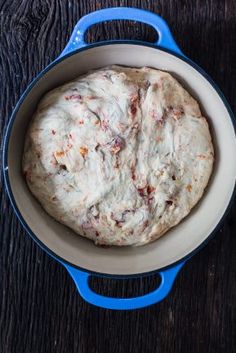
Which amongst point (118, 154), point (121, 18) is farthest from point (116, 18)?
point (118, 154)

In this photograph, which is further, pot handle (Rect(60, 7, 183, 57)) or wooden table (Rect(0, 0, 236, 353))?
wooden table (Rect(0, 0, 236, 353))

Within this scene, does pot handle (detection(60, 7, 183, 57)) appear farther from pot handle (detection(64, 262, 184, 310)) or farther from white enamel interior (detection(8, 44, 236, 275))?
pot handle (detection(64, 262, 184, 310))

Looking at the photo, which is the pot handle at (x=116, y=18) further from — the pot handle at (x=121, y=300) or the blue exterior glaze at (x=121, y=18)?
the pot handle at (x=121, y=300)

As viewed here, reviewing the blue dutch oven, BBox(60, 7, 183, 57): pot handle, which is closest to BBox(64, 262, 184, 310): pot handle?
the blue dutch oven

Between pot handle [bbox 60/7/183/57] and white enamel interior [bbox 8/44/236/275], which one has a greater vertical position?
pot handle [bbox 60/7/183/57]

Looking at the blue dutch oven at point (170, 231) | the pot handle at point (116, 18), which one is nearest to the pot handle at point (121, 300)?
the blue dutch oven at point (170, 231)

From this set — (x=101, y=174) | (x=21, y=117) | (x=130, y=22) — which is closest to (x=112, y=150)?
(x=101, y=174)

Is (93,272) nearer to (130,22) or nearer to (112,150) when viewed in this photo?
(112,150)
